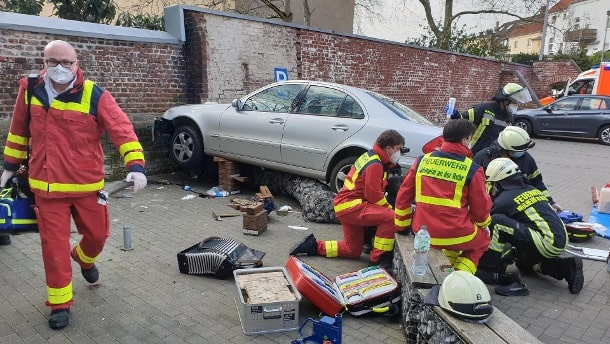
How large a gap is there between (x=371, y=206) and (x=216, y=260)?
1.57 meters

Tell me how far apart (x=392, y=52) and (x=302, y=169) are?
8.72m

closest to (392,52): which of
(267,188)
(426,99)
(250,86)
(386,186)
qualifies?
(426,99)

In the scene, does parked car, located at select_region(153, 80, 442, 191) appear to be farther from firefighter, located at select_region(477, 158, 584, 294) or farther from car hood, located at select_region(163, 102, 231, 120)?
firefighter, located at select_region(477, 158, 584, 294)

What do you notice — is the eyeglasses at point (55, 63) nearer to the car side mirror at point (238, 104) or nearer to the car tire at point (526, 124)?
the car side mirror at point (238, 104)

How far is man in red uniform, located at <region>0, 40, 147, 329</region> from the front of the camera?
10.5 ft

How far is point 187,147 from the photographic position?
772cm

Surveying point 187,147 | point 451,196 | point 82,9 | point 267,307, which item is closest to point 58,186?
point 267,307

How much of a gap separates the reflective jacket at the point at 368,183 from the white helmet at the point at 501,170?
37.7 inches

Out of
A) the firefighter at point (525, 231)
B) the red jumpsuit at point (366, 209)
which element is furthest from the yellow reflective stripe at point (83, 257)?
the firefighter at point (525, 231)

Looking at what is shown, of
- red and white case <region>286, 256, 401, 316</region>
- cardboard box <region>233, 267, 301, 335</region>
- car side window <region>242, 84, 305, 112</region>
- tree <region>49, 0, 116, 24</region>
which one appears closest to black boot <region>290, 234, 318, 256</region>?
red and white case <region>286, 256, 401, 316</region>

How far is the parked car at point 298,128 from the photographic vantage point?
20.8 feet

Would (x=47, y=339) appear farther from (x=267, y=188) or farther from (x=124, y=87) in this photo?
(x=124, y=87)

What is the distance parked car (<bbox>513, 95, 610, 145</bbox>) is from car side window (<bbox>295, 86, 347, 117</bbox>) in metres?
11.9

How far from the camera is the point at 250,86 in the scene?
10.1 meters
